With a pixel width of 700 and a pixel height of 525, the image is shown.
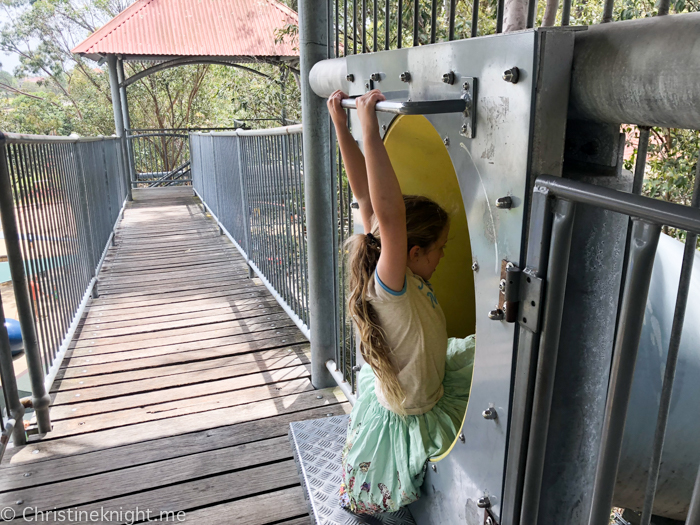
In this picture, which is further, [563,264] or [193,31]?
[193,31]

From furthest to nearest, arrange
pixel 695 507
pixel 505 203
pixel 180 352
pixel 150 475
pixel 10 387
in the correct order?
pixel 180 352 → pixel 10 387 → pixel 150 475 → pixel 505 203 → pixel 695 507

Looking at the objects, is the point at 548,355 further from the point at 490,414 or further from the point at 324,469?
the point at 324,469

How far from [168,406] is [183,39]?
11694mm

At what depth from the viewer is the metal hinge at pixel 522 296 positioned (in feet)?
3.33

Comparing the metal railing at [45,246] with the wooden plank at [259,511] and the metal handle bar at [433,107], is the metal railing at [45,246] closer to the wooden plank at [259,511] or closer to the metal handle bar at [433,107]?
the wooden plank at [259,511]

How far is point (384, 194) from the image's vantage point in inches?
58.9

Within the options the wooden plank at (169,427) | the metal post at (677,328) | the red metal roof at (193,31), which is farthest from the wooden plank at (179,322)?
the red metal roof at (193,31)

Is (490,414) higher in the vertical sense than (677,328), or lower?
lower

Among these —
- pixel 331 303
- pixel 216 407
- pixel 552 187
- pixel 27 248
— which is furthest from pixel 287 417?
pixel 552 187

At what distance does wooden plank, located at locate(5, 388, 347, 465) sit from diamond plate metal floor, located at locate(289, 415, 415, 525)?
36 cm

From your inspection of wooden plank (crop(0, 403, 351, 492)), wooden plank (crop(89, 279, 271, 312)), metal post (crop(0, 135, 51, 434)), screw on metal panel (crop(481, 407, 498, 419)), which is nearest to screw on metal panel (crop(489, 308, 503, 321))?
screw on metal panel (crop(481, 407, 498, 419))

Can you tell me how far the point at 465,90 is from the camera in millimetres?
1172

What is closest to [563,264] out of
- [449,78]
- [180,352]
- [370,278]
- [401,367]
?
[449,78]

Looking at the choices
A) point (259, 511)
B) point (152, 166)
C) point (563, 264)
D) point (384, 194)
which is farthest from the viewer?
point (152, 166)
